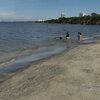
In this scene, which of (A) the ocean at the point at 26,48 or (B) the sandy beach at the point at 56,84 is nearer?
(B) the sandy beach at the point at 56,84

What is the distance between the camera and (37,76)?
534 inches

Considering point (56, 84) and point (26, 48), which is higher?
point (56, 84)

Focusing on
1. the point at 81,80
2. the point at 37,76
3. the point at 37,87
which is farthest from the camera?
the point at 37,76

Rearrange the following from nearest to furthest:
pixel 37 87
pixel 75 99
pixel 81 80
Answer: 1. pixel 75 99
2. pixel 37 87
3. pixel 81 80

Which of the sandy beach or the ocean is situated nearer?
the sandy beach

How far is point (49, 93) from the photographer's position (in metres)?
10.3

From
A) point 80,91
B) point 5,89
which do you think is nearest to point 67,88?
point 80,91

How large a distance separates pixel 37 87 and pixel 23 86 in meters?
0.78

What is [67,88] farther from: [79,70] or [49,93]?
[79,70]

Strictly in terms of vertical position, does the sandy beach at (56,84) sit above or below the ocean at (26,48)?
above

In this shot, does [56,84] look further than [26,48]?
No

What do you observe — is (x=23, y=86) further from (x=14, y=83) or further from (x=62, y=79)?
(x=62, y=79)

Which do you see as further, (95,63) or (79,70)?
(95,63)

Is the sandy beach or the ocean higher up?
the sandy beach
